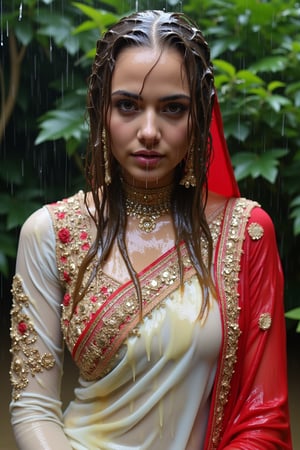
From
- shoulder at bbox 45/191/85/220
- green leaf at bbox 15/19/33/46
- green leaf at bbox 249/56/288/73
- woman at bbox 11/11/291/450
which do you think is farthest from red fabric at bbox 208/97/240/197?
green leaf at bbox 15/19/33/46

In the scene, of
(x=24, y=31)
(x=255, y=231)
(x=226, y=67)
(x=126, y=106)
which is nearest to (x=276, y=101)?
(x=226, y=67)

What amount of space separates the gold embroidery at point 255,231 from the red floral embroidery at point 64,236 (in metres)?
0.34

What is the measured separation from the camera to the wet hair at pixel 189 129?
5.44ft

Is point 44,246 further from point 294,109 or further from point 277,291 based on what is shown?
point 294,109

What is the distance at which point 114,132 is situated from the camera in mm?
1662

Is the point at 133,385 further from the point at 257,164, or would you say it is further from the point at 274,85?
the point at 274,85

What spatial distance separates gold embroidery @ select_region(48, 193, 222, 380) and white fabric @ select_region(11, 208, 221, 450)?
0.02 metres

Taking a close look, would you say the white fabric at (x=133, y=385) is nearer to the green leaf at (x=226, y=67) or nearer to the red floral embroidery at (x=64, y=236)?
the red floral embroidery at (x=64, y=236)

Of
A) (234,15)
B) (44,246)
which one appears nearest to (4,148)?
(234,15)

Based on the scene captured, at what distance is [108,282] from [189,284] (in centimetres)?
15

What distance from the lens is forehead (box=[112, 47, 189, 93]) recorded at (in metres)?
1.62

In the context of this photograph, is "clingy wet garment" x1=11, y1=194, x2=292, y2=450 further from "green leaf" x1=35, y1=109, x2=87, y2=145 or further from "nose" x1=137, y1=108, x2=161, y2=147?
"green leaf" x1=35, y1=109, x2=87, y2=145

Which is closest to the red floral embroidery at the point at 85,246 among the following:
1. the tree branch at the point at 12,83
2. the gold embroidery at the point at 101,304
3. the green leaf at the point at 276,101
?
the gold embroidery at the point at 101,304

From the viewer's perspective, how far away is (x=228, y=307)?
1.67 meters
